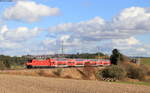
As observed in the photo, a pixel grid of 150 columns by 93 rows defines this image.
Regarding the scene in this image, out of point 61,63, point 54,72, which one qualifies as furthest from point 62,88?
point 61,63

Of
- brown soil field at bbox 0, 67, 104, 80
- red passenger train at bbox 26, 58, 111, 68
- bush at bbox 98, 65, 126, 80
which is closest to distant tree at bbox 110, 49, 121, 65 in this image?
red passenger train at bbox 26, 58, 111, 68

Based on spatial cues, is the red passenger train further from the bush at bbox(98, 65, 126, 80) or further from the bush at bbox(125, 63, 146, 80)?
the bush at bbox(125, 63, 146, 80)

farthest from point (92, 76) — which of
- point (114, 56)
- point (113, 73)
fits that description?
point (114, 56)

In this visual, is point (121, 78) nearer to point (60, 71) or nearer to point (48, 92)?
point (60, 71)

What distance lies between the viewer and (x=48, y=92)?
31.1 meters

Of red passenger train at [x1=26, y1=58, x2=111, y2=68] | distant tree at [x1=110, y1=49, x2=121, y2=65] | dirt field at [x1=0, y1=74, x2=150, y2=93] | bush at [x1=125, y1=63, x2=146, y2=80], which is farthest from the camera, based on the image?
distant tree at [x1=110, y1=49, x2=121, y2=65]

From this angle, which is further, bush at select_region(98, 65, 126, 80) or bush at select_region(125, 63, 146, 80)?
bush at select_region(125, 63, 146, 80)

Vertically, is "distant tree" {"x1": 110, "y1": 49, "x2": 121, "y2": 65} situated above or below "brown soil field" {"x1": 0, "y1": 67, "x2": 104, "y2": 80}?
above

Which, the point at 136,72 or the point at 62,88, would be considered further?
the point at 136,72

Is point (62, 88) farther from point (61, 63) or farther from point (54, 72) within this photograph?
point (61, 63)

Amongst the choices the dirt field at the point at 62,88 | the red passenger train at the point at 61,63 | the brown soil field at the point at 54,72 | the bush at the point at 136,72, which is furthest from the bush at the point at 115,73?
the dirt field at the point at 62,88

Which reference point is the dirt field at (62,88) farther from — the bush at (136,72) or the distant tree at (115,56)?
the distant tree at (115,56)

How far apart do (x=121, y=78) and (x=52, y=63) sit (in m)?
22.0

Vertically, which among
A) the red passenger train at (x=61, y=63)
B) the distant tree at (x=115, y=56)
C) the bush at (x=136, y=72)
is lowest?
the bush at (x=136, y=72)
